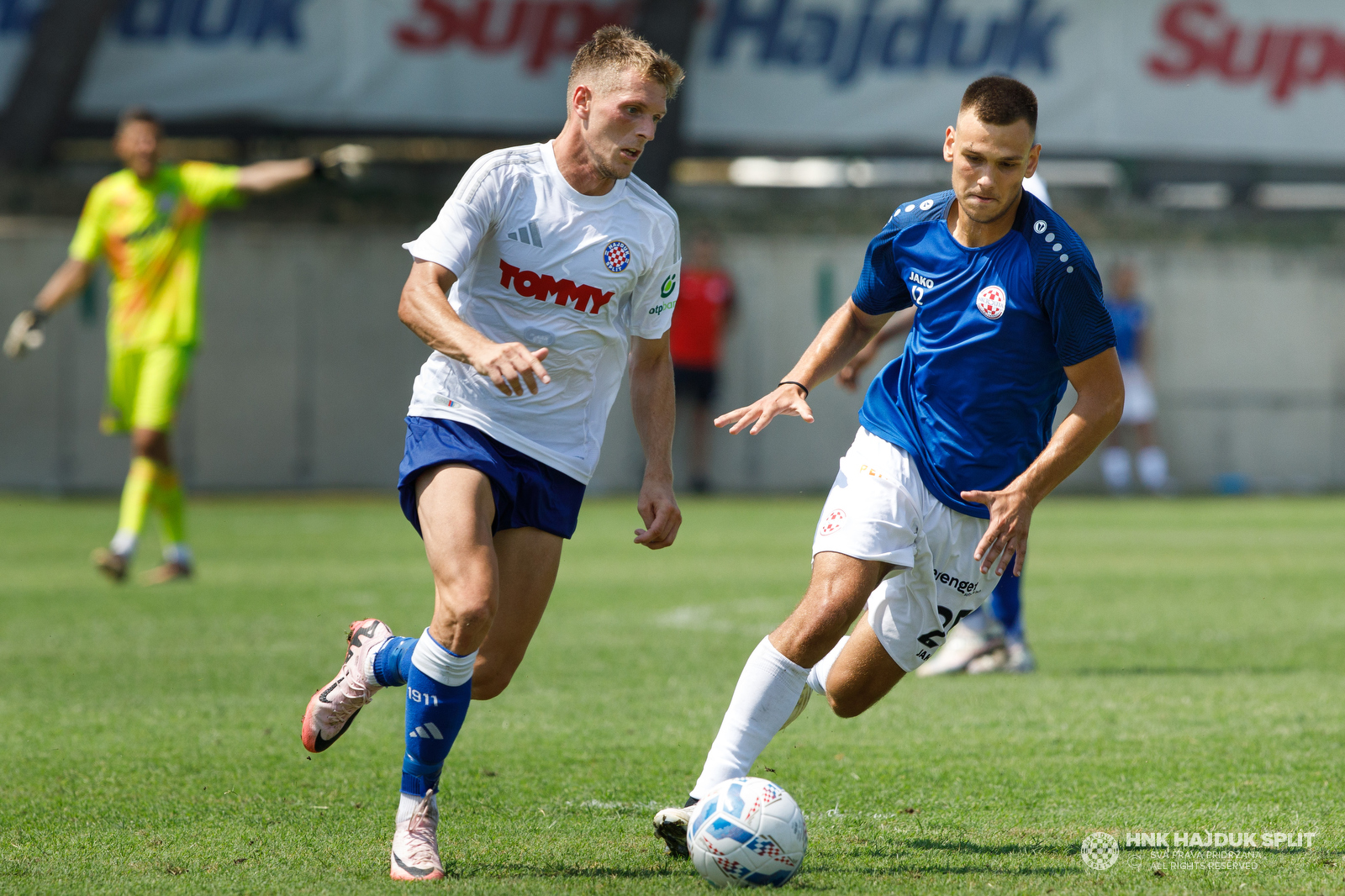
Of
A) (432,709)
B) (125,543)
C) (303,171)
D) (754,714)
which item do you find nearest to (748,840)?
(754,714)

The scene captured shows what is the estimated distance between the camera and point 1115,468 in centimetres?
1952

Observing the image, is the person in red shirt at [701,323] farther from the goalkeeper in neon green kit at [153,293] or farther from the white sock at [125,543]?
the white sock at [125,543]

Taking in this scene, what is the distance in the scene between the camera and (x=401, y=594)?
972 cm

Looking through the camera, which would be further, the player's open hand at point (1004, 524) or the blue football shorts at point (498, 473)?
the blue football shorts at point (498, 473)

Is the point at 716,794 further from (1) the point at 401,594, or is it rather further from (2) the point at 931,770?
(1) the point at 401,594

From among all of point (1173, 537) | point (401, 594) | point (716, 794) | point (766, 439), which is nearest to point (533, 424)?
point (716, 794)

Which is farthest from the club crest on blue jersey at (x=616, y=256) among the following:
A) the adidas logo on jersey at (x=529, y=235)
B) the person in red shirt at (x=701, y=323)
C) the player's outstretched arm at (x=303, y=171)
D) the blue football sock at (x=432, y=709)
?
the person in red shirt at (x=701, y=323)

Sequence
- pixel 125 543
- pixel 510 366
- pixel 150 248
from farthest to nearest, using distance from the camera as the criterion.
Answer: pixel 150 248
pixel 125 543
pixel 510 366

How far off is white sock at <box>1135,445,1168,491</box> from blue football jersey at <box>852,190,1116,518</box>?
629 inches

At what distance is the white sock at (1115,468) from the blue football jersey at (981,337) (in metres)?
15.6

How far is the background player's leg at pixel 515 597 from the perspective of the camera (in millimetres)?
4492

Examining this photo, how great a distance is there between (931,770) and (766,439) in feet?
47.7

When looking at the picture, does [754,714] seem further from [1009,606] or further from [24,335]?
[24,335]

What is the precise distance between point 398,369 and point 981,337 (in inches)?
593
